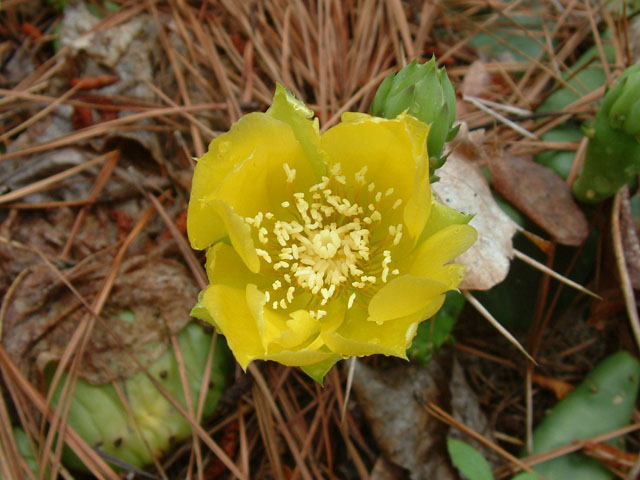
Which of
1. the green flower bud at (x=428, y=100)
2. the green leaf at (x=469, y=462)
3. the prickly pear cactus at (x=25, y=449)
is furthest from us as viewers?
the prickly pear cactus at (x=25, y=449)

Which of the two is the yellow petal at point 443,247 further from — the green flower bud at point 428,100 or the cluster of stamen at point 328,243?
the green flower bud at point 428,100

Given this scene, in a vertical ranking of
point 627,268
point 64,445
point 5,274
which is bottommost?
point 627,268

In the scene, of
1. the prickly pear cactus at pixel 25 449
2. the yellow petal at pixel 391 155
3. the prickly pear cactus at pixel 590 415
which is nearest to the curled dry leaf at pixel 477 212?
the yellow petal at pixel 391 155

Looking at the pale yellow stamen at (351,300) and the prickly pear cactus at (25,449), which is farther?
the prickly pear cactus at (25,449)

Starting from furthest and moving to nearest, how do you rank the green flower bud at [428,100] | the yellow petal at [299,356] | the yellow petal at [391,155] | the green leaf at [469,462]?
the green leaf at [469,462], the green flower bud at [428,100], the yellow petal at [391,155], the yellow petal at [299,356]

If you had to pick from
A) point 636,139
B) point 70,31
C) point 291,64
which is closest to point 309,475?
point 636,139

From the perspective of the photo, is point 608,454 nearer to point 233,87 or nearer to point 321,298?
point 321,298
